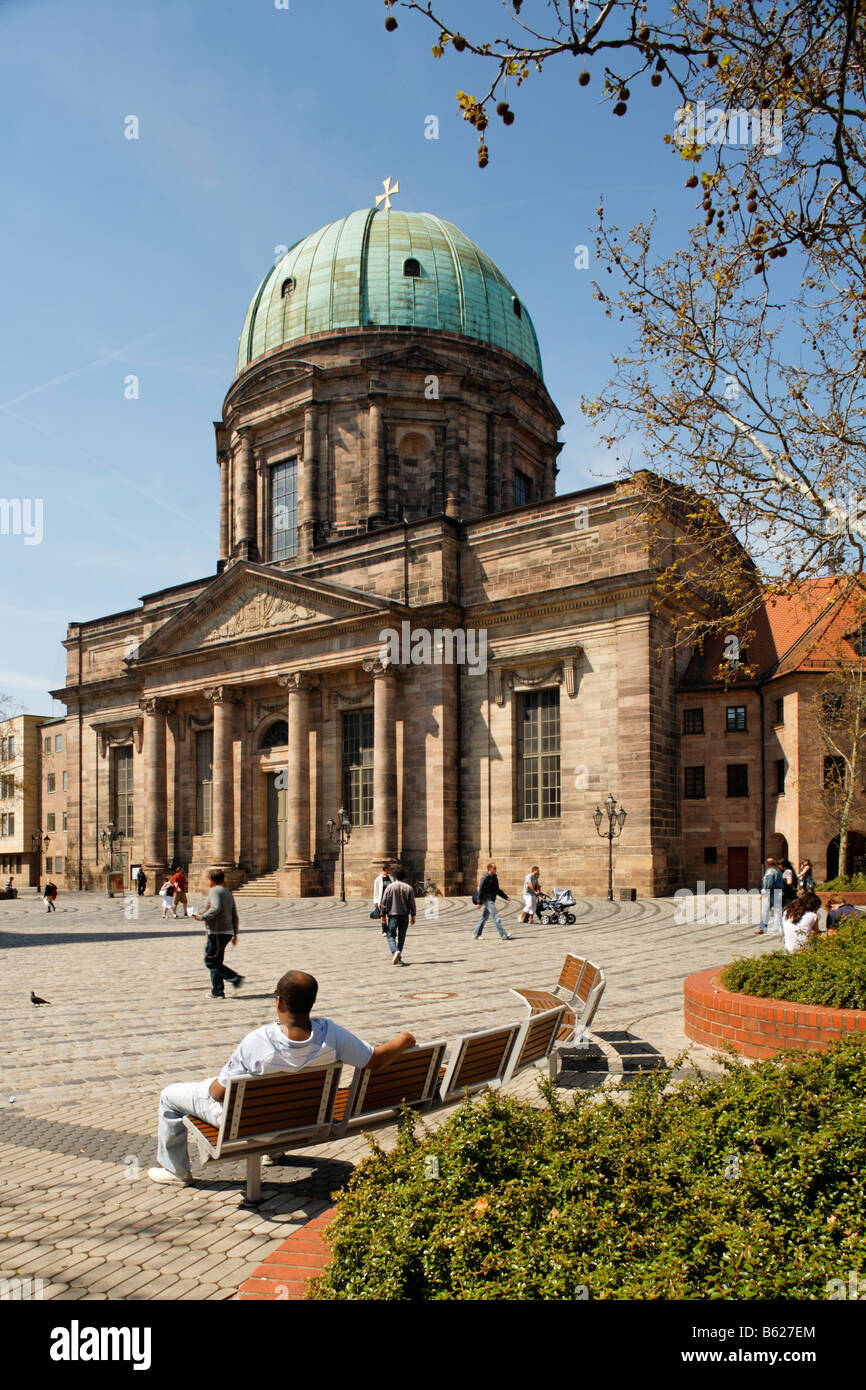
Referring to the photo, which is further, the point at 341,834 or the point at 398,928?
the point at 341,834

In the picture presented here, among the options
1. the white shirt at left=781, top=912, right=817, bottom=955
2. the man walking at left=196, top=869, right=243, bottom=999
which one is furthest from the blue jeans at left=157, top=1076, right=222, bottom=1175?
the white shirt at left=781, top=912, right=817, bottom=955

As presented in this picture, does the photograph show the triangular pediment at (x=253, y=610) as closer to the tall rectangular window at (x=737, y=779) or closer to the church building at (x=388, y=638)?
the church building at (x=388, y=638)

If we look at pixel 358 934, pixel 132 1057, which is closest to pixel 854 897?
pixel 358 934

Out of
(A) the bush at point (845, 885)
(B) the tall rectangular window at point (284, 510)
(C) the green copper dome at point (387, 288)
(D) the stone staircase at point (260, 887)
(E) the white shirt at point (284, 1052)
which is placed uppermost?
(C) the green copper dome at point (387, 288)

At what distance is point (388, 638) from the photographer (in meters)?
35.4

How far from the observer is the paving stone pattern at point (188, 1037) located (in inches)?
197

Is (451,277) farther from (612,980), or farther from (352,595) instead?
(612,980)

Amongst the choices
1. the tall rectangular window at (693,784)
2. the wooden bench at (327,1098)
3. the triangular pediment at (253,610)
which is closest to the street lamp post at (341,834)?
the triangular pediment at (253,610)

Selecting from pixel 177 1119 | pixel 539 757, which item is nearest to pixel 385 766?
pixel 539 757

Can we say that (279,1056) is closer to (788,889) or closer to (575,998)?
(575,998)

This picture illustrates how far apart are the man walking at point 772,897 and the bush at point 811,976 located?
10869mm

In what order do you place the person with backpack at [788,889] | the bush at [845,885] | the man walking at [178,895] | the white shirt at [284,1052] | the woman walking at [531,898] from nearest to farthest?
the white shirt at [284,1052], the person with backpack at [788,889], the bush at [845,885], the woman walking at [531,898], the man walking at [178,895]

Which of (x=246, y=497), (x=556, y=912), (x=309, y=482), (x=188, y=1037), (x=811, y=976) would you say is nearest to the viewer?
(x=811, y=976)

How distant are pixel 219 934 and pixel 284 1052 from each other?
812cm
